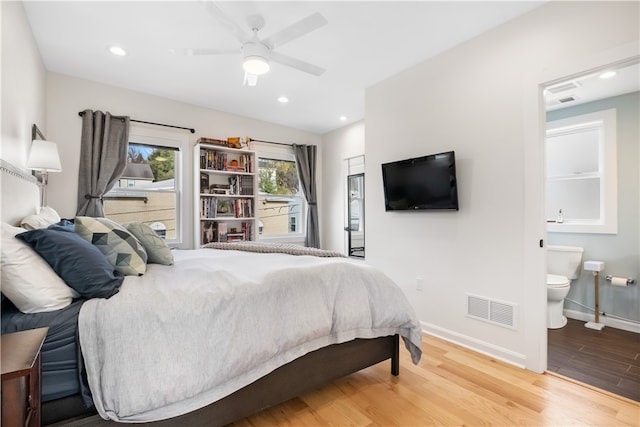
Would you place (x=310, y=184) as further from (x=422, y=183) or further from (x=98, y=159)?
(x=98, y=159)

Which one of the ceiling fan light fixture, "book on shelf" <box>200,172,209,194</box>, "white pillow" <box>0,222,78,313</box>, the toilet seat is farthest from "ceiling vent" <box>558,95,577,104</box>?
"white pillow" <box>0,222,78,313</box>

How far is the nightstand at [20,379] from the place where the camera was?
0.80 m

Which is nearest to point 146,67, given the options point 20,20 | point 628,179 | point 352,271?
point 20,20

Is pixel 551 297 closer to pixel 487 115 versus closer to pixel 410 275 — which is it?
pixel 410 275

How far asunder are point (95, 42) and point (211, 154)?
171 centimetres

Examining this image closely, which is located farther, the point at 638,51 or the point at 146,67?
the point at 146,67

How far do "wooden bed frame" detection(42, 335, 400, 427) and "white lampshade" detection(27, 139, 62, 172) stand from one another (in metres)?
1.96

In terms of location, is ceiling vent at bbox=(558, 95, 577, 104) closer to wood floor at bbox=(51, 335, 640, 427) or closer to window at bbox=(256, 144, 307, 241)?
wood floor at bbox=(51, 335, 640, 427)

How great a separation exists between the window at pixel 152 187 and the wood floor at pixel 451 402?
2994 millimetres

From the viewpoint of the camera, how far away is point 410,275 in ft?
10.3

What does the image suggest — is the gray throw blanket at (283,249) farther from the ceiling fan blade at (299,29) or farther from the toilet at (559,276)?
the toilet at (559,276)

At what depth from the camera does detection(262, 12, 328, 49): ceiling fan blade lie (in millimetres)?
1973

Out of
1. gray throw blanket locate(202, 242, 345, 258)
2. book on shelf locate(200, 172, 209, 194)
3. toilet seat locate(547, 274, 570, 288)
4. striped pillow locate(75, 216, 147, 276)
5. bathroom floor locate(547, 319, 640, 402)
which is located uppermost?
book on shelf locate(200, 172, 209, 194)

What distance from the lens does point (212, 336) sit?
1.33 metres
